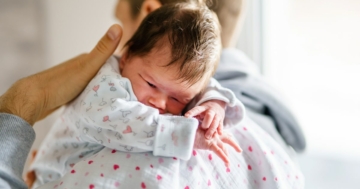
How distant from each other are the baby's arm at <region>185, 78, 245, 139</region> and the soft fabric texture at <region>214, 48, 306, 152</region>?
20 cm

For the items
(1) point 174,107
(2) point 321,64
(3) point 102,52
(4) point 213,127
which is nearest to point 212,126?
(4) point 213,127

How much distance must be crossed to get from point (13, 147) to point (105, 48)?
11.8 inches

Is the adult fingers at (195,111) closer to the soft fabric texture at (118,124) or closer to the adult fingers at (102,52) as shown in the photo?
the soft fabric texture at (118,124)

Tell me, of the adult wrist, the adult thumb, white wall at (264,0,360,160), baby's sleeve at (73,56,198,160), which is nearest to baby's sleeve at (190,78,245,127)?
baby's sleeve at (73,56,198,160)

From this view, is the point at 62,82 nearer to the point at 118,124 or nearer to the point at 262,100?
the point at 118,124

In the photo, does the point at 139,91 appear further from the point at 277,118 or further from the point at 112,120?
the point at 277,118

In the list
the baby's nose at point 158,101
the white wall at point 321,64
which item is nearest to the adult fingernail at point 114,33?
the baby's nose at point 158,101

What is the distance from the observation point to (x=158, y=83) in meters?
0.86

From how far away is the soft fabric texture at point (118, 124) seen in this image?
0.78 meters

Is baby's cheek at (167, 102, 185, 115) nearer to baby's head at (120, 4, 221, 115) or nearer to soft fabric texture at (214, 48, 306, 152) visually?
baby's head at (120, 4, 221, 115)

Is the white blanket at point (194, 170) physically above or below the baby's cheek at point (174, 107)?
below

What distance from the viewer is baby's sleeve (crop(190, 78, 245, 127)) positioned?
898 mm

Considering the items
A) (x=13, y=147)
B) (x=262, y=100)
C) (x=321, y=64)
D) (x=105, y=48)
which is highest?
(x=105, y=48)

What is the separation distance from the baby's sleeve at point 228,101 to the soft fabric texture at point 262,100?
20 centimetres
